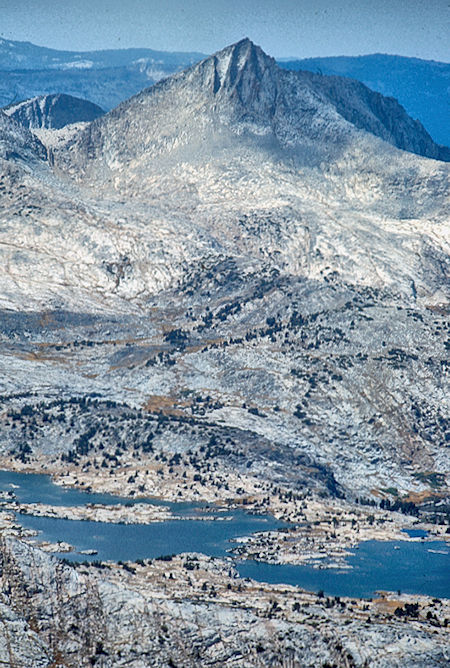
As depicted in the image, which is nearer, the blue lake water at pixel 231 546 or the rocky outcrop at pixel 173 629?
the rocky outcrop at pixel 173 629

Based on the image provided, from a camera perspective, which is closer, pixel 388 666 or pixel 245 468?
pixel 388 666

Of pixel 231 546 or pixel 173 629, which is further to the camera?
pixel 231 546

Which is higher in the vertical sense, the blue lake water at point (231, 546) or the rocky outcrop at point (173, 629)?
the rocky outcrop at point (173, 629)

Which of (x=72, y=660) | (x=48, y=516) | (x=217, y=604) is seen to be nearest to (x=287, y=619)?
(x=217, y=604)

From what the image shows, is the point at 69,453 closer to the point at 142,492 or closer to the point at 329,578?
the point at 142,492

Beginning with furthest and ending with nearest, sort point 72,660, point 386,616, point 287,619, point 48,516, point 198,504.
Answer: point 198,504, point 48,516, point 386,616, point 287,619, point 72,660

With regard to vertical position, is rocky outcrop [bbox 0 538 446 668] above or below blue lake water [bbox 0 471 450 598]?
above

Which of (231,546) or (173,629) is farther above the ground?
(173,629)

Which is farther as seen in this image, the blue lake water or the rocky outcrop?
the blue lake water
